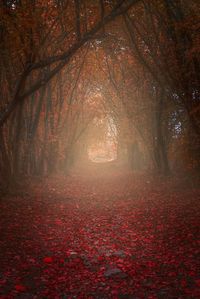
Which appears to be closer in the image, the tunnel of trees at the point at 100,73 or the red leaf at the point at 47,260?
the red leaf at the point at 47,260

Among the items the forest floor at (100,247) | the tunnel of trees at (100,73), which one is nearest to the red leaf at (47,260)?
the forest floor at (100,247)

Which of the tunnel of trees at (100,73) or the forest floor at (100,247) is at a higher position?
the tunnel of trees at (100,73)

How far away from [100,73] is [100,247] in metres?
23.2

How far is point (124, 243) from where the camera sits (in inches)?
395

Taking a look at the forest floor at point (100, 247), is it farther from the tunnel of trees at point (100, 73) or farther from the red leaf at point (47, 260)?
the tunnel of trees at point (100, 73)

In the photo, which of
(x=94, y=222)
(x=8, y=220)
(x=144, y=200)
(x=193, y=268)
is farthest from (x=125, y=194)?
(x=193, y=268)

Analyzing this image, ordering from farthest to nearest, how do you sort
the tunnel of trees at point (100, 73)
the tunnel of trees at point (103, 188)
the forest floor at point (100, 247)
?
1. the tunnel of trees at point (100, 73)
2. the tunnel of trees at point (103, 188)
3. the forest floor at point (100, 247)

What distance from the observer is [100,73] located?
101 feet

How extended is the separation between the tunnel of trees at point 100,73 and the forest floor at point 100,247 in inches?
135

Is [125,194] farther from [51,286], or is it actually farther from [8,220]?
[51,286]

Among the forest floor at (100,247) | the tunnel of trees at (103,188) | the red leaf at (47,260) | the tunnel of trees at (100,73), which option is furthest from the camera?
the tunnel of trees at (100,73)

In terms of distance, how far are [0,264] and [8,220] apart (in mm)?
3851

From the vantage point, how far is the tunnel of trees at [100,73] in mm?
12508

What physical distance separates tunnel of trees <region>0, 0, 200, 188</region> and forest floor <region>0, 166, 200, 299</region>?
11.3 ft
